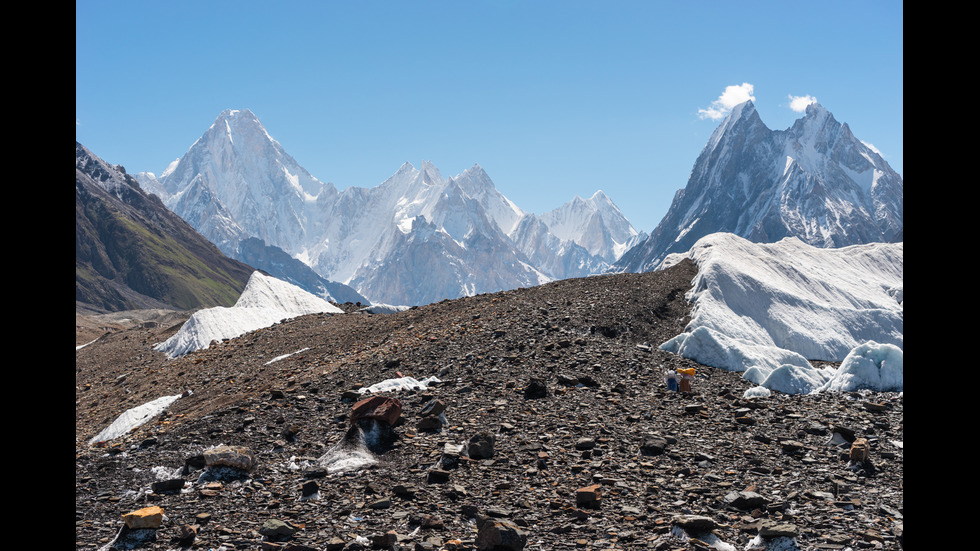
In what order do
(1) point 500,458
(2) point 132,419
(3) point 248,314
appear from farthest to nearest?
(3) point 248,314 < (2) point 132,419 < (1) point 500,458

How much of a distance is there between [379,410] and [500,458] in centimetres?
Result: 321

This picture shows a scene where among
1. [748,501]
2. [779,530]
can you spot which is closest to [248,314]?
[748,501]

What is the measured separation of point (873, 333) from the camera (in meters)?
27.7

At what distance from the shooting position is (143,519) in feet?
32.1

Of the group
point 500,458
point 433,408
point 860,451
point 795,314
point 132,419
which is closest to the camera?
point 860,451

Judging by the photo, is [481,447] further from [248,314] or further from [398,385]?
[248,314]

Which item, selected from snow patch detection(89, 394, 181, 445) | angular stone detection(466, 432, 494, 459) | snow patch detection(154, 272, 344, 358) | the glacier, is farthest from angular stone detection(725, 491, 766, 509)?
snow patch detection(154, 272, 344, 358)

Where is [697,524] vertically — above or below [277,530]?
above
